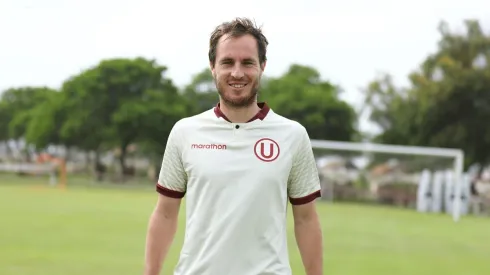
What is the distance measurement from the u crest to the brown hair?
30cm

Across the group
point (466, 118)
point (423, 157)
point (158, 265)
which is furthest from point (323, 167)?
point (158, 265)

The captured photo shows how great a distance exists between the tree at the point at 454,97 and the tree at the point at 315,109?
1315cm

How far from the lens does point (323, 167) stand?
4125 centimetres

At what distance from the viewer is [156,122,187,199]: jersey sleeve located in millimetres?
3393

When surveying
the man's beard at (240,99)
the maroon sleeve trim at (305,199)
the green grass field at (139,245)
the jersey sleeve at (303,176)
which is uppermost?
the man's beard at (240,99)

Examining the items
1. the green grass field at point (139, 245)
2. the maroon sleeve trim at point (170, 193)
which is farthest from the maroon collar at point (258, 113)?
the green grass field at point (139, 245)

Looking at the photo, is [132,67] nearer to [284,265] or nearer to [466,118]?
[466,118]

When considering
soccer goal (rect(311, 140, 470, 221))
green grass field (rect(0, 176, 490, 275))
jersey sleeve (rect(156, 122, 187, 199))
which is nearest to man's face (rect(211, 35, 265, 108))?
jersey sleeve (rect(156, 122, 187, 199))

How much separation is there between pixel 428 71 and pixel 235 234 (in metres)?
48.3

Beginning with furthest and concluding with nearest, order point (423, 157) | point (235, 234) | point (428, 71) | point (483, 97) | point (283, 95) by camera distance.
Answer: point (283, 95) → point (428, 71) → point (483, 97) → point (423, 157) → point (235, 234)

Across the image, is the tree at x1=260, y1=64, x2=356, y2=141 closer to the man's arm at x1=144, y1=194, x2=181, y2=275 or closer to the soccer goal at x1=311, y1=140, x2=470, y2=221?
the soccer goal at x1=311, y1=140, x2=470, y2=221

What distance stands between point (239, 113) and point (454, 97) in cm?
4510

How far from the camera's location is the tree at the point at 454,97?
46.9m

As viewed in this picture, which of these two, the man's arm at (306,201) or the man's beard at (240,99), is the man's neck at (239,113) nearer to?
the man's beard at (240,99)
